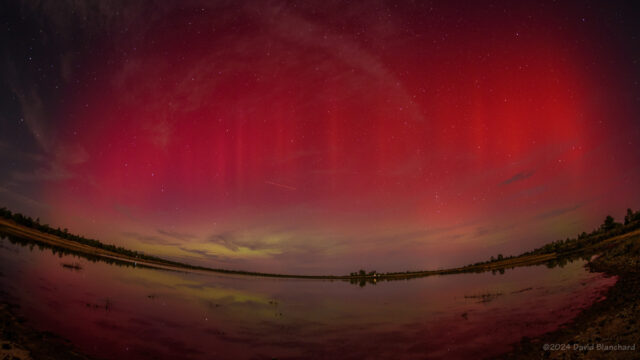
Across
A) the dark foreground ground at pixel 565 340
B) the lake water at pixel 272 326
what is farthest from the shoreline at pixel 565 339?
the lake water at pixel 272 326

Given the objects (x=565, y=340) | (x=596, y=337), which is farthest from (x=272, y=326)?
(x=596, y=337)

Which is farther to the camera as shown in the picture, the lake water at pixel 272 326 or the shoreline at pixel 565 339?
the lake water at pixel 272 326

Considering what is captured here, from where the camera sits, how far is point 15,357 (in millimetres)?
9625

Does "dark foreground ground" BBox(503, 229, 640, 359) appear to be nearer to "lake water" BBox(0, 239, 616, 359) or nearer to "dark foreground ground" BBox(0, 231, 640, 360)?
"dark foreground ground" BBox(0, 231, 640, 360)

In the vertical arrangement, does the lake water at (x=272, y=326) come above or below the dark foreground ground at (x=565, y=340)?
below

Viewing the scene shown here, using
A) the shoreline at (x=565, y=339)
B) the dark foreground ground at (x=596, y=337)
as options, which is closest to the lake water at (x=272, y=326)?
the shoreline at (x=565, y=339)

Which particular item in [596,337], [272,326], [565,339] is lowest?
[272,326]

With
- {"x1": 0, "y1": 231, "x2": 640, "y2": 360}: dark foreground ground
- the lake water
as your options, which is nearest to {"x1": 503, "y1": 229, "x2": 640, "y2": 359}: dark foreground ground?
{"x1": 0, "y1": 231, "x2": 640, "y2": 360}: dark foreground ground

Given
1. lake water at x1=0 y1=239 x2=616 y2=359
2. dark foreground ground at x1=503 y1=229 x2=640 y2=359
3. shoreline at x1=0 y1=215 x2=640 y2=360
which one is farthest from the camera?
lake water at x1=0 y1=239 x2=616 y2=359

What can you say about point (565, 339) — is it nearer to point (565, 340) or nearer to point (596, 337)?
point (565, 340)

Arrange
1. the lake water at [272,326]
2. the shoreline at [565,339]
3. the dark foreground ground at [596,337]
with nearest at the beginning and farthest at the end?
1. the dark foreground ground at [596,337]
2. the shoreline at [565,339]
3. the lake water at [272,326]

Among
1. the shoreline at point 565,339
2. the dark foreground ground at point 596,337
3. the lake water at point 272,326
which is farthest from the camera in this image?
the lake water at point 272,326

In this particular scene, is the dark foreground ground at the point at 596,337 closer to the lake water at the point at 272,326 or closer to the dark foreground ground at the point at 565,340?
the dark foreground ground at the point at 565,340

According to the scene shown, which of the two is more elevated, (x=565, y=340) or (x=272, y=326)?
(x=565, y=340)
